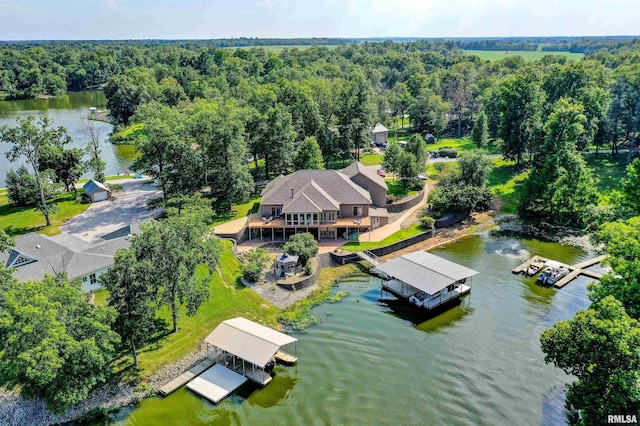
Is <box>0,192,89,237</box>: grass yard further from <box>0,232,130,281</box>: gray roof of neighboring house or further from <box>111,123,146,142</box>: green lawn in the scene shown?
<box>111,123,146,142</box>: green lawn

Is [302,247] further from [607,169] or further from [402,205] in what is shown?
[607,169]

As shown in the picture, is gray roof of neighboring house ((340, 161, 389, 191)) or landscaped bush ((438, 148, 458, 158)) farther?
landscaped bush ((438, 148, 458, 158))

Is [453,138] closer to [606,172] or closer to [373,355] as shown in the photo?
[606,172]

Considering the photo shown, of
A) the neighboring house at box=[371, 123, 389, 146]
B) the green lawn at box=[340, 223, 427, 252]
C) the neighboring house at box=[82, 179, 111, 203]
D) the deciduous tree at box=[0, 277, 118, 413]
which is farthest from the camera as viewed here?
the neighboring house at box=[371, 123, 389, 146]

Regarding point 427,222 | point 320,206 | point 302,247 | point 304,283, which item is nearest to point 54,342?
point 304,283

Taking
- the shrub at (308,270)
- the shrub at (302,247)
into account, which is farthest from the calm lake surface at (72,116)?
the shrub at (308,270)

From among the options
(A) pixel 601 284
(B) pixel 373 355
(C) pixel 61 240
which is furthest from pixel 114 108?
(A) pixel 601 284

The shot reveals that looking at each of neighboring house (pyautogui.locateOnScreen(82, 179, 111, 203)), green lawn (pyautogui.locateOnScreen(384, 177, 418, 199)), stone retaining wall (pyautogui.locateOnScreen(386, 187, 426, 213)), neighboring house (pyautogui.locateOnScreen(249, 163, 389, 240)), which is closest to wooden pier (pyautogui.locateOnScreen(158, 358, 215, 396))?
neighboring house (pyautogui.locateOnScreen(249, 163, 389, 240))
